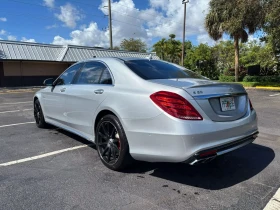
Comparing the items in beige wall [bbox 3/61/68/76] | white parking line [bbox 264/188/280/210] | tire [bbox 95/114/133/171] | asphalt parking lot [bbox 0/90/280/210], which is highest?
beige wall [bbox 3/61/68/76]

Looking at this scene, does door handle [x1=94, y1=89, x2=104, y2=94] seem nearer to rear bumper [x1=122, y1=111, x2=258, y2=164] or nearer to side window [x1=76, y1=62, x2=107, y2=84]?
side window [x1=76, y1=62, x2=107, y2=84]

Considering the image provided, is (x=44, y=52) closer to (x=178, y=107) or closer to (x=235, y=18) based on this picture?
(x=235, y=18)

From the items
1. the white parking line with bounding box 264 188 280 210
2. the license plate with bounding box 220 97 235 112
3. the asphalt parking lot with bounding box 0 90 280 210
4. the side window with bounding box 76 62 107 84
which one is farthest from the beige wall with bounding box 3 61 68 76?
the white parking line with bounding box 264 188 280 210

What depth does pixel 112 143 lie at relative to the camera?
150 inches

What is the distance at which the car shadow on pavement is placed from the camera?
3486 mm

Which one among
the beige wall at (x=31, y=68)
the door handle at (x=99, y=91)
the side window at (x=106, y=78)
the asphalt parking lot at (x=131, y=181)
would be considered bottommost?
the asphalt parking lot at (x=131, y=181)

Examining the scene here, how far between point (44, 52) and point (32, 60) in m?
2.12

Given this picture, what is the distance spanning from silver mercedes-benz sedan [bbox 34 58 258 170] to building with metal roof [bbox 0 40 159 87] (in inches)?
826

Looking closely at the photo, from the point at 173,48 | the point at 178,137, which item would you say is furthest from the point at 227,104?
the point at 173,48

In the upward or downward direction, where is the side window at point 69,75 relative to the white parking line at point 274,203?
upward

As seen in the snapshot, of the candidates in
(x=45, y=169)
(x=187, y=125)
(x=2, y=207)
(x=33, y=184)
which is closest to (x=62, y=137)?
(x=45, y=169)

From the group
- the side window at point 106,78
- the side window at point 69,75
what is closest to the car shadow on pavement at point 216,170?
the side window at point 106,78

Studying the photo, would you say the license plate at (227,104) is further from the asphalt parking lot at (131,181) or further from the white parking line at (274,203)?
the white parking line at (274,203)

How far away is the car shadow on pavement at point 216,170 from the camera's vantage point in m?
3.49
